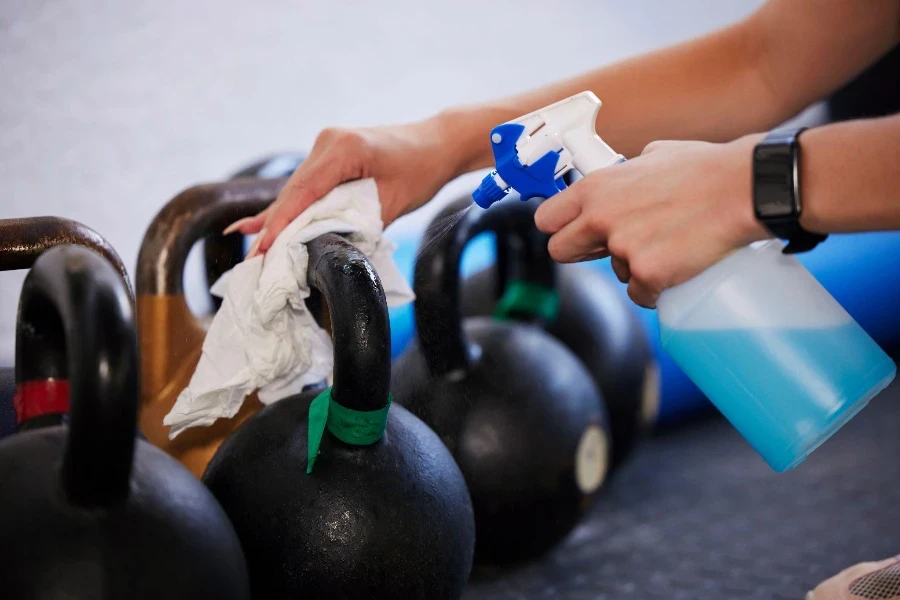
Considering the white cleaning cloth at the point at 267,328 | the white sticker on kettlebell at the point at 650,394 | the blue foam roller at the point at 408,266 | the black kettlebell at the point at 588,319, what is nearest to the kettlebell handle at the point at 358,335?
the white cleaning cloth at the point at 267,328

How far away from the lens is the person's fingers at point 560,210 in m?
0.78

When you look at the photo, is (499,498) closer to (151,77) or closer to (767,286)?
(767,286)

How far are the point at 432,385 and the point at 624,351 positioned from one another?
2.00 feet

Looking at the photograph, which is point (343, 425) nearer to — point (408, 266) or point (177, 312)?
point (177, 312)

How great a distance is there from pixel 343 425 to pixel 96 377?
268 mm

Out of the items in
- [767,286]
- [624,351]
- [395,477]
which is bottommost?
[624,351]

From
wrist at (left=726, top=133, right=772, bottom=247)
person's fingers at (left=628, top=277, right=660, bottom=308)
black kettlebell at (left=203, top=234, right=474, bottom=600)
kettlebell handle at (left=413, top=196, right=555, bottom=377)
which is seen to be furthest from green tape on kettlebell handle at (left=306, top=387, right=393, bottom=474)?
kettlebell handle at (left=413, top=196, right=555, bottom=377)

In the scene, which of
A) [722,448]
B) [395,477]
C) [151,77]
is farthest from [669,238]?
[151,77]

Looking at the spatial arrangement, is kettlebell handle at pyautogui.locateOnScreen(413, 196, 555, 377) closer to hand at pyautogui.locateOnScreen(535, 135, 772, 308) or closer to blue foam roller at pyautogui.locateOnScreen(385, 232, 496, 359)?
blue foam roller at pyautogui.locateOnScreen(385, 232, 496, 359)

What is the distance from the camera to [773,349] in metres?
0.75

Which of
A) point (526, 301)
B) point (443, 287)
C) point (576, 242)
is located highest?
point (576, 242)

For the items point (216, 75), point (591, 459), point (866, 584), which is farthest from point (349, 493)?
point (216, 75)

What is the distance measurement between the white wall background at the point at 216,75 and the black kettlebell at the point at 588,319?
2.37ft

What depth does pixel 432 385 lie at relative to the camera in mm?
1281
